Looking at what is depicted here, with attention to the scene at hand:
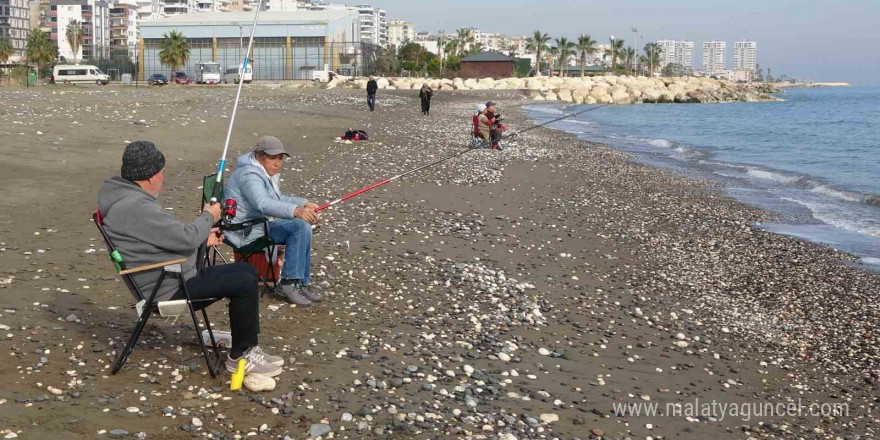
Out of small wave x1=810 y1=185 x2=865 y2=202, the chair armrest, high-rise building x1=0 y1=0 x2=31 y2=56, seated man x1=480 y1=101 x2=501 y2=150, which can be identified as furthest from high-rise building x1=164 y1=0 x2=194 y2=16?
the chair armrest

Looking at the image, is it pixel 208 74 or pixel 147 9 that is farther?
pixel 147 9

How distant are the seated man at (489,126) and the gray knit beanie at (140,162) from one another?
16.1 metres

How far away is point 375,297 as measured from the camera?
7430 millimetres

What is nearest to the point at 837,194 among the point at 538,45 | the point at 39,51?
the point at 39,51

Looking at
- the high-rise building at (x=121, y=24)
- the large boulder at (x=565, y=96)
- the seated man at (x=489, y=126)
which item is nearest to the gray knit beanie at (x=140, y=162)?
the seated man at (x=489, y=126)

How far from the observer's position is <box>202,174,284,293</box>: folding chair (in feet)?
21.7

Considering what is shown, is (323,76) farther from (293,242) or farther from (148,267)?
(148,267)

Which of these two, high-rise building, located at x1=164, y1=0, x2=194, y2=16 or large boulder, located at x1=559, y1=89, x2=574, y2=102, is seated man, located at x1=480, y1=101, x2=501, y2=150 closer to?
large boulder, located at x1=559, y1=89, x2=574, y2=102

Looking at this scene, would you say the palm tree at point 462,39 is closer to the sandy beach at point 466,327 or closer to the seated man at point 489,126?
the seated man at point 489,126

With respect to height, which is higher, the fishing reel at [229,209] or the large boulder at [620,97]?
the large boulder at [620,97]

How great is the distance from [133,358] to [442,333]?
232 cm

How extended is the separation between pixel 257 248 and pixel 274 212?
0.50 m

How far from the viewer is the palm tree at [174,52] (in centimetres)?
7219

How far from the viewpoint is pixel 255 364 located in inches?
203
